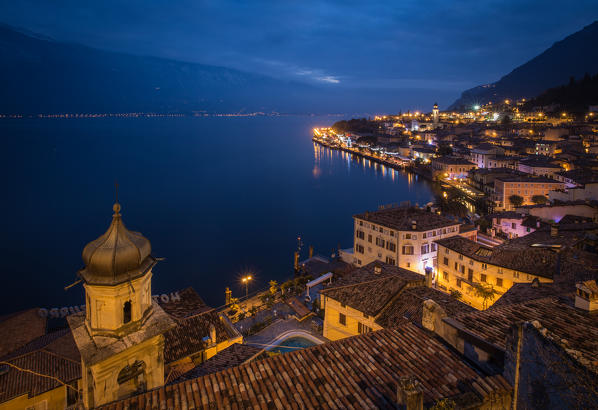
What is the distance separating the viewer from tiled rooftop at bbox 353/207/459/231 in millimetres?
26047

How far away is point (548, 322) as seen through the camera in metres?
6.33

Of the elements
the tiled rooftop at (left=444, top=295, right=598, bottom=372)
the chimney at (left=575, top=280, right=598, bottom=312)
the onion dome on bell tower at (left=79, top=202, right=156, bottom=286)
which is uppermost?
the onion dome on bell tower at (left=79, top=202, right=156, bottom=286)

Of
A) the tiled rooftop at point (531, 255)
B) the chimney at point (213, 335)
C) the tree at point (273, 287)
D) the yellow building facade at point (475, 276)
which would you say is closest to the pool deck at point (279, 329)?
the chimney at point (213, 335)

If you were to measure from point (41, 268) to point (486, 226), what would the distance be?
40405 mm

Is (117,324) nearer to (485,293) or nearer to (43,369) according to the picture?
(43,369)

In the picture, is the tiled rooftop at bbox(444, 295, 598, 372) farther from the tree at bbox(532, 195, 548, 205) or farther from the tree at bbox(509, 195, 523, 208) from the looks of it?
the tree at bbox(509, 195, 523, 208)

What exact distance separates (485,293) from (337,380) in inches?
629

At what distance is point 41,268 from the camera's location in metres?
32.5

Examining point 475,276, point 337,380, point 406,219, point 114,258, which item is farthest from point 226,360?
point 406,219

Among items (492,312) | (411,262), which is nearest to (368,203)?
(411,262)

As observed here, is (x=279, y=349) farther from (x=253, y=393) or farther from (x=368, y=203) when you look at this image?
(x=368, y=203)

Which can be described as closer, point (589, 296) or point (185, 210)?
point (589, 296)

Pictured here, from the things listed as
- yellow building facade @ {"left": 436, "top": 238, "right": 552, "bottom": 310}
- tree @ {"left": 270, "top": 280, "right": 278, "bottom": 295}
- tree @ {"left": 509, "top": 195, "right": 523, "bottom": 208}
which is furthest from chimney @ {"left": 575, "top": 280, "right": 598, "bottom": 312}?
tree @ {"left": 509, "top": 195, "right": 523, "bottom": 208}

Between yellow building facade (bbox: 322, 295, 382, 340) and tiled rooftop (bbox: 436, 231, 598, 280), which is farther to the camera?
tiled rooftop (bbox: 436, 231, 598, 280)
